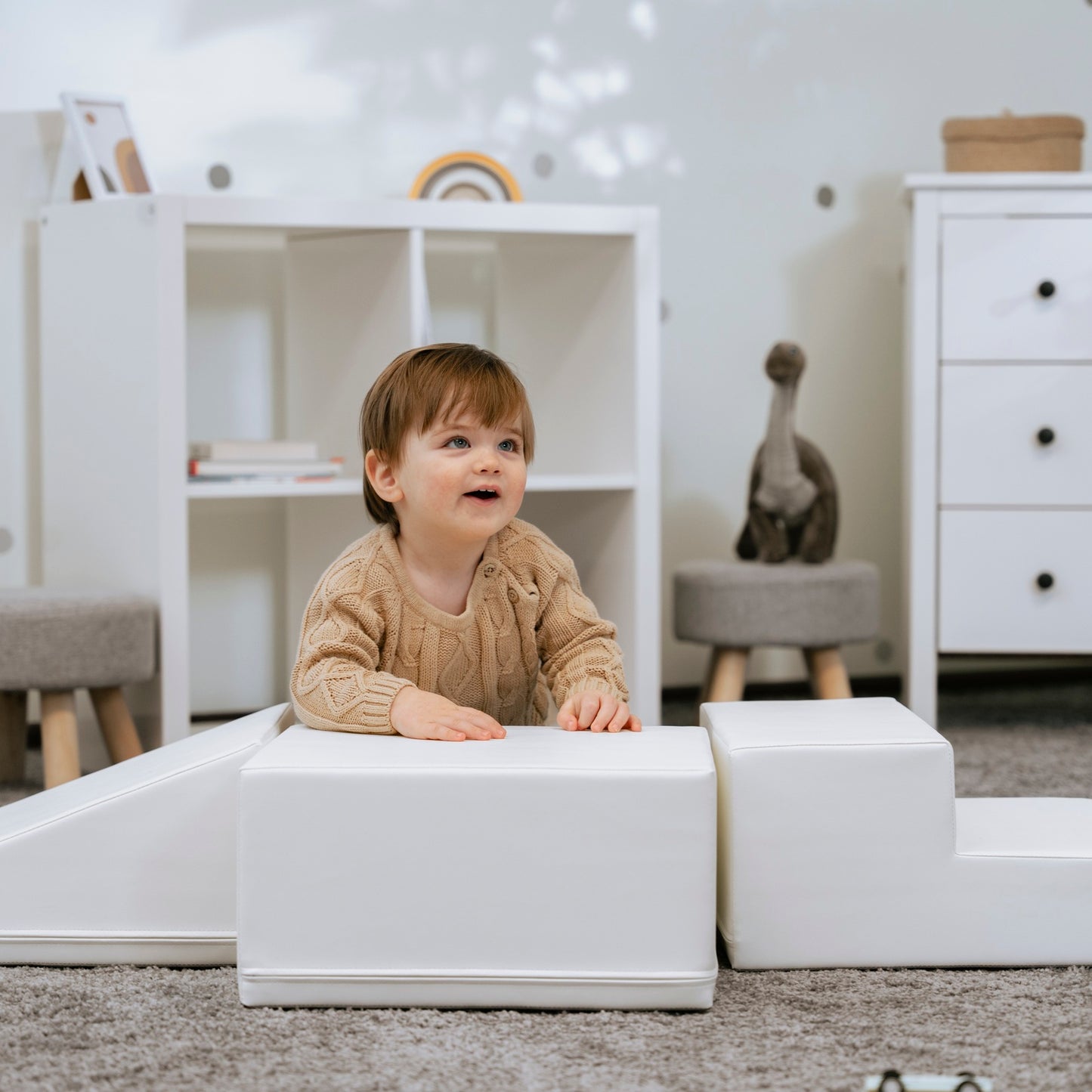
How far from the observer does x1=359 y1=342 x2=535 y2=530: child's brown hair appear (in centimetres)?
119

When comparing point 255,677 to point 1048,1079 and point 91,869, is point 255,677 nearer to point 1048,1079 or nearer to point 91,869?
point 91,869

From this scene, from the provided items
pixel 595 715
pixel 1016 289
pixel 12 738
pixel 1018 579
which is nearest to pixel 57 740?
pixel 12 738

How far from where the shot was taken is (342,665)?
1145mm

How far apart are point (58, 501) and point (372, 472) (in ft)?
2.80

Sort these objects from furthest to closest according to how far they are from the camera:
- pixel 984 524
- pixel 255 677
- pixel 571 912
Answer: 1. pixel 255 677
2. pixel 984 524
3. pixel 571 912

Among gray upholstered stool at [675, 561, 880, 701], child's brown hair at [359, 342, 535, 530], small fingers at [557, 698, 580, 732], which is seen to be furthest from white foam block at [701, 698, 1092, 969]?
gray upholstered stool at [675, 561, 880, 701]

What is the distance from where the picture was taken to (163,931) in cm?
108

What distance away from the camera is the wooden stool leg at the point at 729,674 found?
80.4 inches

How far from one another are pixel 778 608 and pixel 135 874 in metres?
1.16

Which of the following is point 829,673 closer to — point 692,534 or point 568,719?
point 692,534

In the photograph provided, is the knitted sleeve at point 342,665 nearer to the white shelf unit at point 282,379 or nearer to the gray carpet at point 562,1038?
the gray carpet at point 562,1038

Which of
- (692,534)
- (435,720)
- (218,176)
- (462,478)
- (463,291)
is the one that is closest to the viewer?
(435,720)

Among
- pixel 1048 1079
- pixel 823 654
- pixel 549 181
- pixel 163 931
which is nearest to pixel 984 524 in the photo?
pixel 823 654

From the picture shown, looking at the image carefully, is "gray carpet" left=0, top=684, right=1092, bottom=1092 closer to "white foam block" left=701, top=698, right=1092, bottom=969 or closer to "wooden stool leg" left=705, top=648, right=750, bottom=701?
"white foam block" left=701, top=698, right=1092, bottom=969
